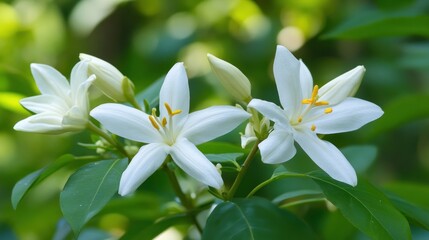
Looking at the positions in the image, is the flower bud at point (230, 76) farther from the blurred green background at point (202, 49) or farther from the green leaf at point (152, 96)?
the blurred green background at point (202, 49)

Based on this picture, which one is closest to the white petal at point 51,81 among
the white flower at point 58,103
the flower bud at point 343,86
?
A: the white flower at point 58,103

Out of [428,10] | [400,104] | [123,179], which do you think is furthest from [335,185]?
[428,10]

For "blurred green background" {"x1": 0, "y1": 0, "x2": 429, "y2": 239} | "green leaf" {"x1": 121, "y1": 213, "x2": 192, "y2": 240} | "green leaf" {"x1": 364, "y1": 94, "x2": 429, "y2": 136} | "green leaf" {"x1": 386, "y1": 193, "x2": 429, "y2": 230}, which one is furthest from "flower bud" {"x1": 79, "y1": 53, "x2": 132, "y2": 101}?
"blurred green background" {"x1": 0, "y1": 0, "x2": 429, "y2": 239}

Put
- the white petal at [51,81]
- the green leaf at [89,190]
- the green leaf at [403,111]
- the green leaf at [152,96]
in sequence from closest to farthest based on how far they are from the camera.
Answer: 1. the green leaf at [89,190]
2. the white petal at [51,81]
3. the green leaf at [152,96]
4. the green leaf at [403,111]

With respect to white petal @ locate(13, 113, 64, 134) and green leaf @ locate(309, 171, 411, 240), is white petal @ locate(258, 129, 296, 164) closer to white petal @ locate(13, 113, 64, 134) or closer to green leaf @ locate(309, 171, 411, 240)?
green leaf @ locate(309, 171, 411, 240)

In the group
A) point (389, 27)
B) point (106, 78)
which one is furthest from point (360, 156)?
point (106, 78)

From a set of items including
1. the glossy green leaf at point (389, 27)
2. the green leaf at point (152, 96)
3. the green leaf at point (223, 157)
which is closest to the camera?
the green leaf at point (223, 157)
